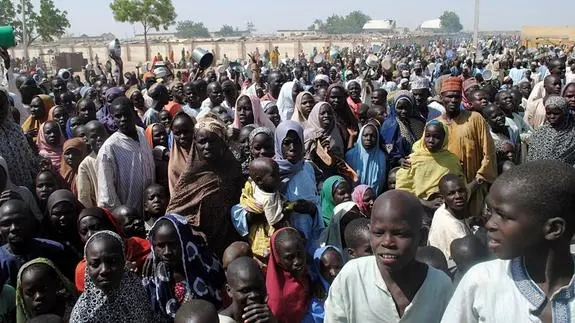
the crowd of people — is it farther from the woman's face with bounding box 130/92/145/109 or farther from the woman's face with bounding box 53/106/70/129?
the woman's face with bounding box 130/92/145/109

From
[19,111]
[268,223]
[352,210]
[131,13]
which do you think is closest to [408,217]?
[268,223]

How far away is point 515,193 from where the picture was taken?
159cm

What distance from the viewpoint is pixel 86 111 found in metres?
5.83

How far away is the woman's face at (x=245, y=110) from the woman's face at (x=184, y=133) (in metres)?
1.52

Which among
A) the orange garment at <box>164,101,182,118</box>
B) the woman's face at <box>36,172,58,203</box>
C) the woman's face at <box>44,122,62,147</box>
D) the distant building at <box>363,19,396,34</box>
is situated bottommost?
the woman's face at <box>36,172,58,203</box>

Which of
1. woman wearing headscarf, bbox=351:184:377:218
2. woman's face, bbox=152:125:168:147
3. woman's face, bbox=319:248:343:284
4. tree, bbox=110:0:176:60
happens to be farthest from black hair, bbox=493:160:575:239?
tree, bbox=110:0:176:60

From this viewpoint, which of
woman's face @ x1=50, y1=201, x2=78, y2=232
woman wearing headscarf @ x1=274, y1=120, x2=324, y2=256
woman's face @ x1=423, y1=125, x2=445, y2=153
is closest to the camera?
woman's face @ x1=50, y1=201, x2=78, y2=232

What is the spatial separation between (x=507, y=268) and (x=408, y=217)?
441 millimetres

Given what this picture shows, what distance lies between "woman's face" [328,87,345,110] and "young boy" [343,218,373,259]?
2.44 m

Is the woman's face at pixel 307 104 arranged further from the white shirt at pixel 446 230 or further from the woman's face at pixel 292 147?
the white shirt at pixel 446 230

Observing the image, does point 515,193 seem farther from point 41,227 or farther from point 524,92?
point 524,92

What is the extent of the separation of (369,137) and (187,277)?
7.97 feet

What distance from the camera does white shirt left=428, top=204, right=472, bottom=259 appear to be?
3.70 metres

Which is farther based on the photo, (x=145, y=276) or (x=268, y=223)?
(x=268, y=223)
